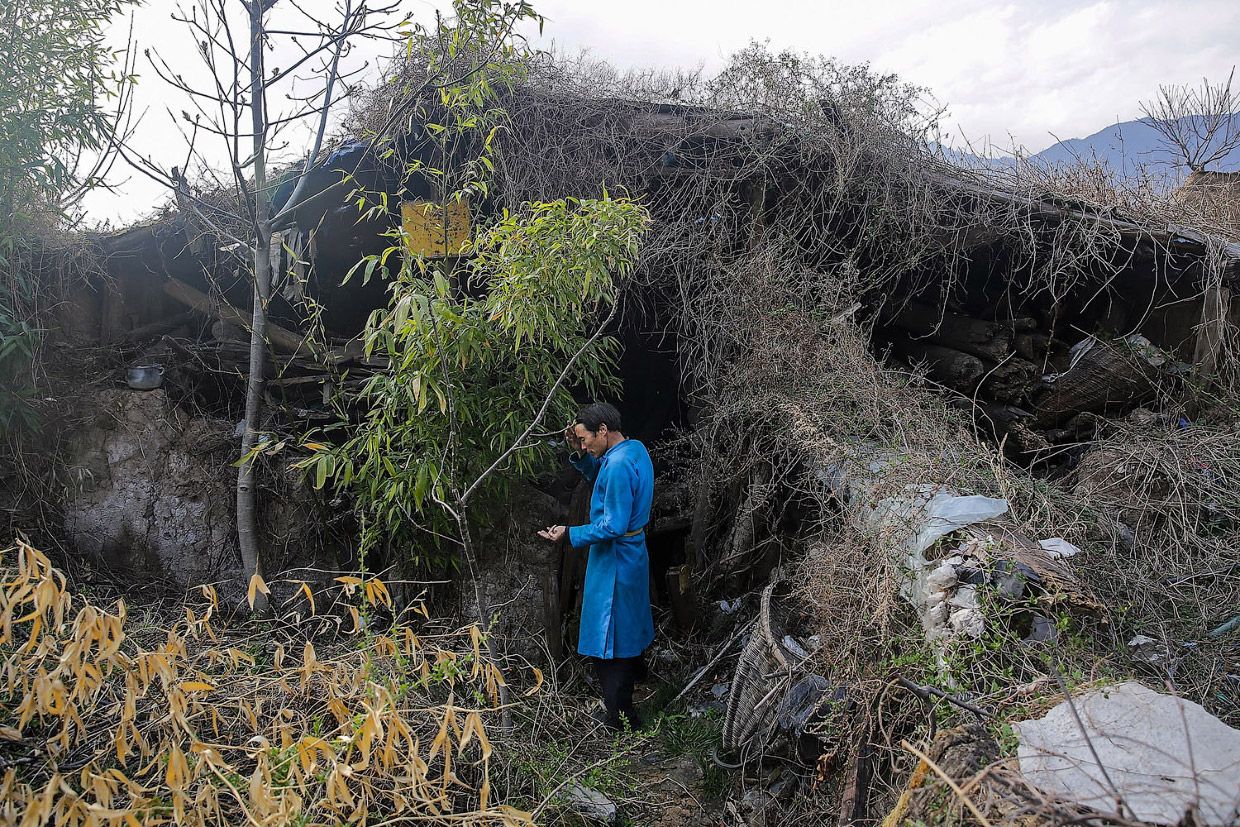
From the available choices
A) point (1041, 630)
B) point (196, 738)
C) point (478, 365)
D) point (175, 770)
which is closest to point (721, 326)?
point (478, 365)

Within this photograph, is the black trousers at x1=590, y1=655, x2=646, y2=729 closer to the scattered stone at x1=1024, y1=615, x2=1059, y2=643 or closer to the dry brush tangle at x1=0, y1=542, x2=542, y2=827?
the dry brush tangle at x1=0, y1=542, x2=542, y2=827

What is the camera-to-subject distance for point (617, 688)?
3.88 meters

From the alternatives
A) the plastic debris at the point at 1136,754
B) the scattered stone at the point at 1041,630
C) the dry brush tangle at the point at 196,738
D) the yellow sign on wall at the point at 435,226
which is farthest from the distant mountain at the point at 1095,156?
the dry brush tangle at the point at 196,738

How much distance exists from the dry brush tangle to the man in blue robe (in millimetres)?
1466

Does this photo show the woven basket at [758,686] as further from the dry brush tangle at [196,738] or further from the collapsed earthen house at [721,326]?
the dry brush tangle at [196,738]

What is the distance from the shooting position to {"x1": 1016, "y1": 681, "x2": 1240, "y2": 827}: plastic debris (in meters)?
1.40

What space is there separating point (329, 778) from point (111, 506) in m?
4.12

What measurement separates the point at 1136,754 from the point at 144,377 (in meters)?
5.66

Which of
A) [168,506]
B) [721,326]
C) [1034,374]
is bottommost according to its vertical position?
[168,506]

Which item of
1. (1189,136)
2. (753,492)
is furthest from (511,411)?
(1189,136)

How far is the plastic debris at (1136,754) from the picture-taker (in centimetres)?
140

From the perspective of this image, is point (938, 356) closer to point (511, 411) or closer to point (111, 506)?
point (511, 411)

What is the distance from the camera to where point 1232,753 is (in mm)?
1555

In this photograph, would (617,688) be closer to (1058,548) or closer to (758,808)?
(758,808)
